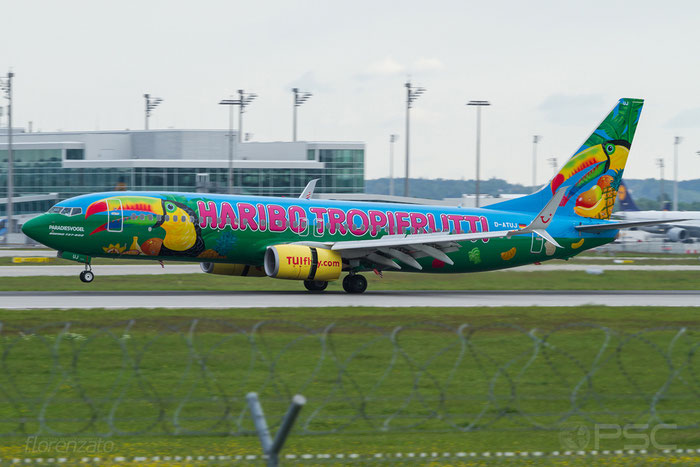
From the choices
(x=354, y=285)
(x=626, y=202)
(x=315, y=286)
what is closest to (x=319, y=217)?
(x=354, y=285)

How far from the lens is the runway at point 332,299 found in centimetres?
2925

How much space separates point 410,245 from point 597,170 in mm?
10977

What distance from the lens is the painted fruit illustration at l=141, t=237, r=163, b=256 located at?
1288 inches

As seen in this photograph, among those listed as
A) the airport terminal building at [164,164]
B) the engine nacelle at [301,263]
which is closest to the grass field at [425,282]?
the engine nacelle at [301,263]

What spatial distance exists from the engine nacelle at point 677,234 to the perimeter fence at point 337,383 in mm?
95779

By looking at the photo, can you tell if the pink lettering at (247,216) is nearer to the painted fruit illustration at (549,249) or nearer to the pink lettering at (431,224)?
the pink lettering at (431,224)

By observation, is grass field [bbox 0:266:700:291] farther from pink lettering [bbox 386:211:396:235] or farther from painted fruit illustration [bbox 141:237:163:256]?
painted fruit illustration [bbox 141:237:163:256]

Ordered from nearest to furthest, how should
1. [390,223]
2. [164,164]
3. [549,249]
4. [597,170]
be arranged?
1. [390,223]
2. [549,249]
3. [597,170]
4. [164,164]

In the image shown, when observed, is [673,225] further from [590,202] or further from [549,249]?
[549,249]

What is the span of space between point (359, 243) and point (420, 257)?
3205mm

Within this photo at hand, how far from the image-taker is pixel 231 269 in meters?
36.2

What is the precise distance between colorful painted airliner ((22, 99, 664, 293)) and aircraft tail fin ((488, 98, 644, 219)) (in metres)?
0.05

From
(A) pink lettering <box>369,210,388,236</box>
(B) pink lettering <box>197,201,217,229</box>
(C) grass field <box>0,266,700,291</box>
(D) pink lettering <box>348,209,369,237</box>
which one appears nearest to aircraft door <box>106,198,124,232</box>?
(B) pink lettering <box>197,201,217,229</box>

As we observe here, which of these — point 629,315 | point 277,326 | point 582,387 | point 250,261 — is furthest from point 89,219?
point 582,387
